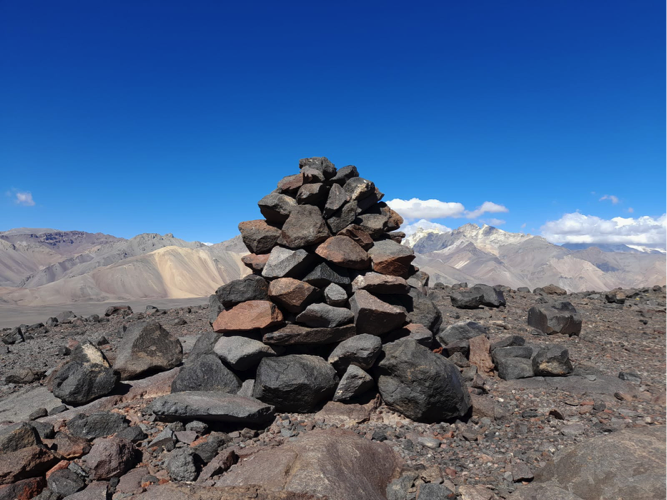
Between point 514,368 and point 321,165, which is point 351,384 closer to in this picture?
point 514,368

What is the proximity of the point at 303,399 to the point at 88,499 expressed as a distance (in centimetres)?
351

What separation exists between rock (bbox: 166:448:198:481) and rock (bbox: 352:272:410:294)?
14.6 ft

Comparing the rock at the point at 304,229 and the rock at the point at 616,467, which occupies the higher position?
the rock at the point at 304,229

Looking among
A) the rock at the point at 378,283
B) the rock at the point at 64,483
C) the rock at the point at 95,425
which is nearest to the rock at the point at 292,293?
the rock at the point at 378,283

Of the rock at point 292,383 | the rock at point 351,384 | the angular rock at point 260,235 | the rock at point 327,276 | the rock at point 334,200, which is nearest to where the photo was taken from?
the rock at point 292,383

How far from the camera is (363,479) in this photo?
5133 mm

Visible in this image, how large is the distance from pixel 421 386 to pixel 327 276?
2872mm

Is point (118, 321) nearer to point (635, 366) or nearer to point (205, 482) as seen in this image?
point (205, 482)

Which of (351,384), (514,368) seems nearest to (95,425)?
(351,384)

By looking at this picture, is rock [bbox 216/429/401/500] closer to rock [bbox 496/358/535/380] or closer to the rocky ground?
the rocky ground

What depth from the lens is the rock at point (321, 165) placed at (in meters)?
9.26

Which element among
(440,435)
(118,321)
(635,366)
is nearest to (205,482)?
(440,435)

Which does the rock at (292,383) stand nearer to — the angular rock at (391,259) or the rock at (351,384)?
the rock at (351,384)

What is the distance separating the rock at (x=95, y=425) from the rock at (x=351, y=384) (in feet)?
12.7
